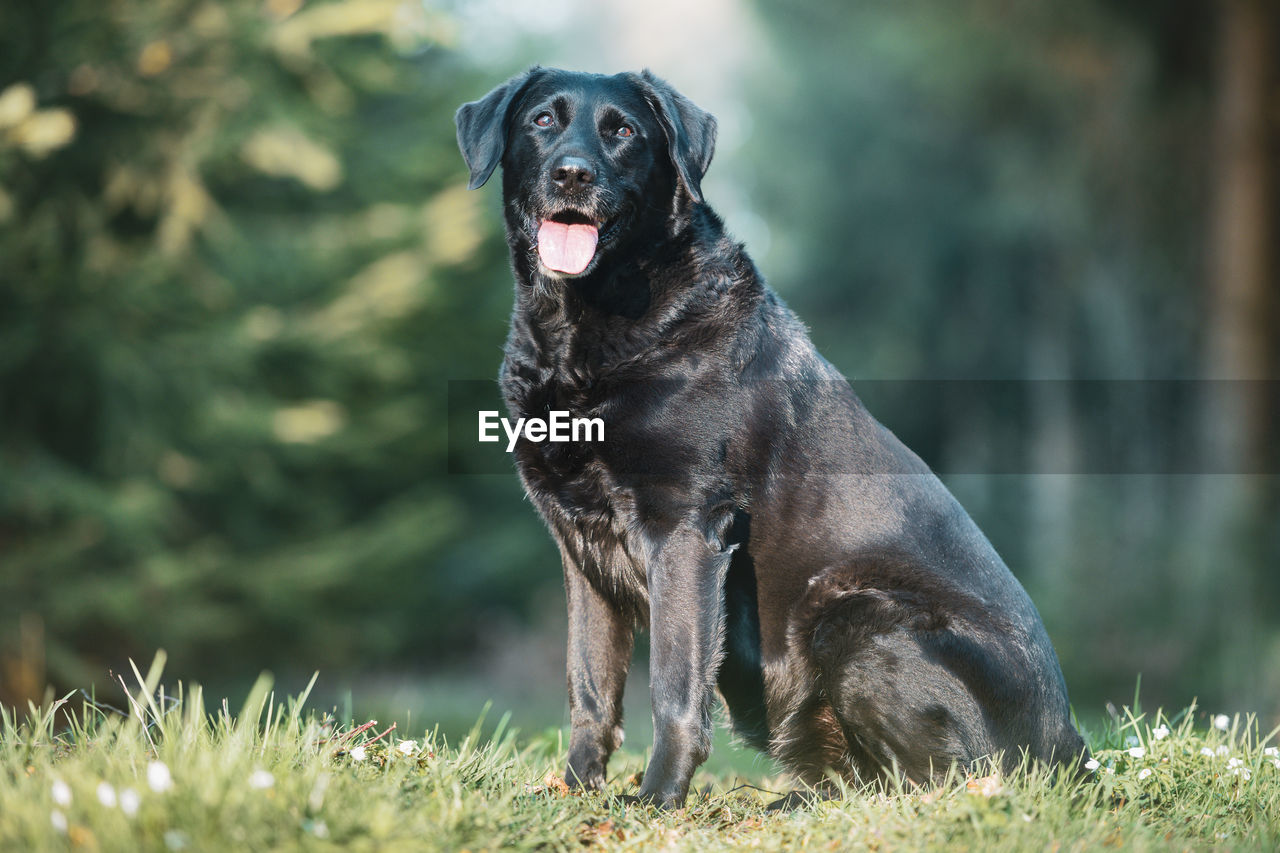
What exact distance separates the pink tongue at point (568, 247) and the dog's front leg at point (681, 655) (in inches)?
37.3

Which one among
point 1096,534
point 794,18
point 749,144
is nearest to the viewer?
point 1096,534

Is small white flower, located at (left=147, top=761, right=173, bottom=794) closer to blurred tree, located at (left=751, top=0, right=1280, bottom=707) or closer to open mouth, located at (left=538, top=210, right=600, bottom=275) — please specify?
open mouth, located at (left=538, top=210, right=600, bottom=275)

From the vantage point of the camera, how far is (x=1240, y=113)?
8.89m

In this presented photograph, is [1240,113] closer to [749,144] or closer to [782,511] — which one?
[782,511]

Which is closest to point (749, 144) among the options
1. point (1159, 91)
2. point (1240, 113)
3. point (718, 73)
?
point (718, 73)

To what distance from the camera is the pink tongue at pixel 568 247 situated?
3348mm

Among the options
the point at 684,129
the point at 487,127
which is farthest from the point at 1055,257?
the point at 487,127

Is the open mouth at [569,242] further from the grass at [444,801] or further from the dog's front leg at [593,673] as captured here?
the grass at [444,801]

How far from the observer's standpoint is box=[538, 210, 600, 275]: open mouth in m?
3.35

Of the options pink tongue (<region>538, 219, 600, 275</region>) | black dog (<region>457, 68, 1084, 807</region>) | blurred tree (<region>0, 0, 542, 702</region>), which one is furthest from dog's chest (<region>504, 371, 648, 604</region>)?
blurred tree (<region>0, 0, 542, 702</region>)

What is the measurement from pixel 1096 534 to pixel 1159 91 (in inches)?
192

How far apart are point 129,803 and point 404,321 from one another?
8687mm

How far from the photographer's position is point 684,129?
3.54 m

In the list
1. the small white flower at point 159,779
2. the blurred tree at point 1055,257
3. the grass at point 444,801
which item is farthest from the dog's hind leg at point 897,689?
the blurred tree at point 1055,257
